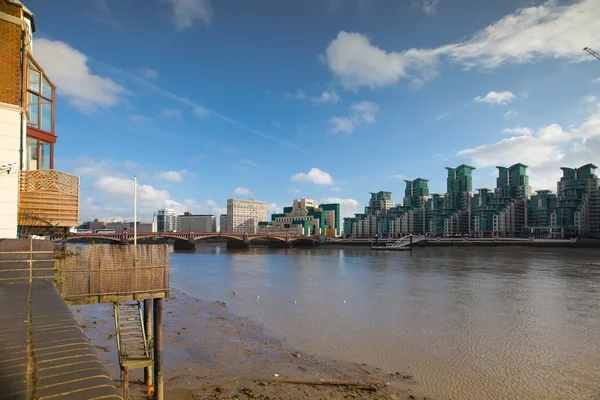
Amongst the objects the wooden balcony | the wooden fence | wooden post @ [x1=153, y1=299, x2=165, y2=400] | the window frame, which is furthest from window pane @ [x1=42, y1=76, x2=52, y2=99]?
wooden post @ [x1=153, y1=299, x2=165, y2=400]

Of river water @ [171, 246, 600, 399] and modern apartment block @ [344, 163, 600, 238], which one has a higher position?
modern apartment block @ [344, 163, 600, 238]

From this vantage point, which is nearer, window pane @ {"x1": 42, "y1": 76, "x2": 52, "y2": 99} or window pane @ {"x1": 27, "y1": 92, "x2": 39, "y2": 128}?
window pane @ {"x1": 27, "y1": 92, "x2": 39, "y2": 128}

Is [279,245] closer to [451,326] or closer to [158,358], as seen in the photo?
[451,326]

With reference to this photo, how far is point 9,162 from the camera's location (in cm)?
1302

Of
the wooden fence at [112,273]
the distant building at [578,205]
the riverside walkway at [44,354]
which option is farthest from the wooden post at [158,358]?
the distant building at [578,205]

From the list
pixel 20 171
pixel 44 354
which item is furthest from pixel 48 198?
pixel 44 354

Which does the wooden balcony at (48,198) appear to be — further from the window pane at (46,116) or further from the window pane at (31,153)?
the window pane at (46,116)

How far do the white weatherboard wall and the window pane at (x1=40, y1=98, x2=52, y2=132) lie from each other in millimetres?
7333

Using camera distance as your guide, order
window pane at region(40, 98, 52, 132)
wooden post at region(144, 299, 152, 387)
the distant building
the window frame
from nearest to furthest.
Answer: wooden post at region(144, 299, 152, 387) < the window frame < window pane at region(40, 98, 52, 132) < the distant building

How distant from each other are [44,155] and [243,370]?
53.0 feet

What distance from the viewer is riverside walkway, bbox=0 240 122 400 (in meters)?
3.44

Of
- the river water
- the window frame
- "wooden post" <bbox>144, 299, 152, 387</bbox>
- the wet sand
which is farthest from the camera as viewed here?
the window frame

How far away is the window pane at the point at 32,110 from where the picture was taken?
1805 centimetres

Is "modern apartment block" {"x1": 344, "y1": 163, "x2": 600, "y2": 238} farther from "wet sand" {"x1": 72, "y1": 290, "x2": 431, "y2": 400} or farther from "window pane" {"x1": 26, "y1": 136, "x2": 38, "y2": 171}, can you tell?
"window pane" {"x1": 26, "y1": 136, "x2": 38, "y2": 171}
